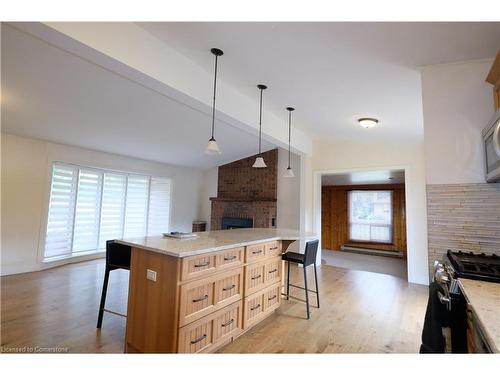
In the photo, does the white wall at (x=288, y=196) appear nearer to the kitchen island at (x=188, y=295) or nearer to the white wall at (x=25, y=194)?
the kitchen island at (x=188, y=295)

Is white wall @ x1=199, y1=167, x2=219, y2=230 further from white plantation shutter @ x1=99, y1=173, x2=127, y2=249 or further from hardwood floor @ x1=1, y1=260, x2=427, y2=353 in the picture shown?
hardwood floor @ x1=1, y1=260, x2=427, y2=353

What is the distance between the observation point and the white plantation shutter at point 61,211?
462cm

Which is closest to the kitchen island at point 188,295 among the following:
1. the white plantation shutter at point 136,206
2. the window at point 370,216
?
the white plantation shutter at point 136,206

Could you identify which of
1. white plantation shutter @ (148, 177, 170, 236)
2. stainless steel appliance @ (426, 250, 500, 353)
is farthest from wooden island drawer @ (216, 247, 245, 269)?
white plantation shutter @ (148, 177, 170, 236)

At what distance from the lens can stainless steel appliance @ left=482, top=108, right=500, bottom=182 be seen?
5.01 feet

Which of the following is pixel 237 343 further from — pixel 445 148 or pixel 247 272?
pixel 445 148

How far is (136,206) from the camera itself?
20.2 ft

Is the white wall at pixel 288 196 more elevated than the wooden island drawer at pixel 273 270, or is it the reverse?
the white wall at pixel 288 196

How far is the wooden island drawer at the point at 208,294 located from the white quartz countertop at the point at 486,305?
5.11ft

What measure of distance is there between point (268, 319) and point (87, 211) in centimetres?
426

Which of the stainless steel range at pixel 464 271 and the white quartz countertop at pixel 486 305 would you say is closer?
the white quartz countertop at pixel 486 305

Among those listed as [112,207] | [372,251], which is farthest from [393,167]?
[112,207]

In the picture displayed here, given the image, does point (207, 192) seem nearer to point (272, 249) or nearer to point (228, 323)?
point (272, 249)

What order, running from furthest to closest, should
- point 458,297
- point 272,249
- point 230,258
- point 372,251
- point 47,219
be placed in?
1. point 372,251
2. point 47,219
3. point 272,249
4. point 230,258
5. point 458,297
